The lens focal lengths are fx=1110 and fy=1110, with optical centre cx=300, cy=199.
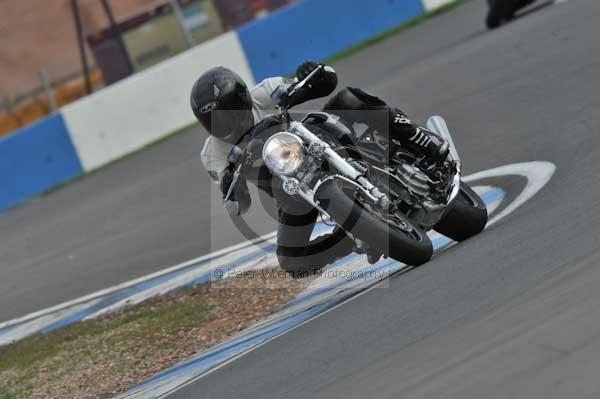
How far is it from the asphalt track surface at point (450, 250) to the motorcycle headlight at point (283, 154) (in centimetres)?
85

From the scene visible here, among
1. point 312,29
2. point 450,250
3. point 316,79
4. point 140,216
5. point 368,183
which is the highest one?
point 316,79

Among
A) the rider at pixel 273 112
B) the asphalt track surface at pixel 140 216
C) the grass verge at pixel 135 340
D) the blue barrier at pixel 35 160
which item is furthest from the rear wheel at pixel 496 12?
the rider at pixel 273 112

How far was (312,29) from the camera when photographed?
18.1 meters

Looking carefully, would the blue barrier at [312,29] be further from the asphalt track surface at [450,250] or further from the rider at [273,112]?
the rider at [273,112]

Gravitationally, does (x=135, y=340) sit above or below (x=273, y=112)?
below

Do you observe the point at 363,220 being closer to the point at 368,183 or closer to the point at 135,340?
the point at 368,183

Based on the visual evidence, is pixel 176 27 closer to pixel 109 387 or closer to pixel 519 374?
pixel 109 387

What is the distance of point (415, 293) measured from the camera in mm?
5770

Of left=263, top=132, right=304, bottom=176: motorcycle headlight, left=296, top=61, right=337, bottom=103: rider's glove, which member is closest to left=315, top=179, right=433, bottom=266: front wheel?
left=263, top=132, right=304, bottom=176: motorcycle headlight

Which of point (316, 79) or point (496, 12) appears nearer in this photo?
point (316, 79)

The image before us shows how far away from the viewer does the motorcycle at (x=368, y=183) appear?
236 inches

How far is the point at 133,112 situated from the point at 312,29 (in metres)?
3.30

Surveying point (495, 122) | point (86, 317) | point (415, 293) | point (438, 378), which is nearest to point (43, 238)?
point (86, 317)

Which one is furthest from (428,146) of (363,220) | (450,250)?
(363,220)
